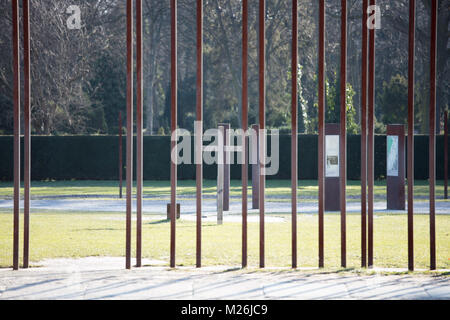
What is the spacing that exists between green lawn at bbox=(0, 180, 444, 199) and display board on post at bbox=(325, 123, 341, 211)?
4.52 metres

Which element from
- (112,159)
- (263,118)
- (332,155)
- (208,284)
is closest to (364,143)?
(263,118)

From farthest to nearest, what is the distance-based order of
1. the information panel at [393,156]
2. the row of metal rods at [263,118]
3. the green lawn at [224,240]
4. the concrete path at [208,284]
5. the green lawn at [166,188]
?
the green lawn at [166,188] → the information panel at [393,156] → the green lawn at [224,240] → the row of metal rods at [263,118] → the concrete path at [208,284]

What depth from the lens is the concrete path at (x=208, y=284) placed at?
570 cm

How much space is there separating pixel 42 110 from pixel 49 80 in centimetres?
146

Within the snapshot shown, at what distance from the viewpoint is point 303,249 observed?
917cm

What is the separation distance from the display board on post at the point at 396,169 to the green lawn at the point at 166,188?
13.0 feet

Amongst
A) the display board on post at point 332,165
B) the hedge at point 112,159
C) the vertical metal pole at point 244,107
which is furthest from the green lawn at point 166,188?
the vertical metal pole at point 244,107

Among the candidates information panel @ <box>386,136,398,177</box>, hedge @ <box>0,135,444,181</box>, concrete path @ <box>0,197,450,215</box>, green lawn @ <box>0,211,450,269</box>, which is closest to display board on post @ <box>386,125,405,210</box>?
information panel @ <box>386,136,398,177</box>

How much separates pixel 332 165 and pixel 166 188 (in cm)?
913

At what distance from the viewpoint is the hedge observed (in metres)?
26.4

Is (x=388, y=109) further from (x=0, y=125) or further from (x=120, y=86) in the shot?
(x=0, y=125)

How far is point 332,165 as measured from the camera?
15281 mm

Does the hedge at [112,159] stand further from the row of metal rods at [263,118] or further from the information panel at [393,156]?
the row of metal rods at [263,118]
